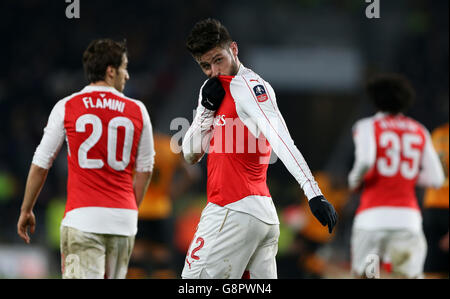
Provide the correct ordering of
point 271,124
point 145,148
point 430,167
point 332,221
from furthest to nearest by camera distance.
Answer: point 430,167 < point 145,148 < point 271,124 < point 332,221

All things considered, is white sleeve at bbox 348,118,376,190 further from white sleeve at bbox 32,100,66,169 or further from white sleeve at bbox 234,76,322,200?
white sleeve at bbox 32,100,66,169

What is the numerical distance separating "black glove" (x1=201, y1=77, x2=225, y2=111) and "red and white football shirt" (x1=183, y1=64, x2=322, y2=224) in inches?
1.0

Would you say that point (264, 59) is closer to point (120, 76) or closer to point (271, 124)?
point (120, 76)

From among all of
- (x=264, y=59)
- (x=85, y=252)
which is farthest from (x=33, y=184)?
(x=264, y=59)

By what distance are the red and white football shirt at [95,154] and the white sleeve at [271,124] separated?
108 cm

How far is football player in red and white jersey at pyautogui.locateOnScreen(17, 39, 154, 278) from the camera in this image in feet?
13.6

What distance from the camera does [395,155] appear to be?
18.1 ft

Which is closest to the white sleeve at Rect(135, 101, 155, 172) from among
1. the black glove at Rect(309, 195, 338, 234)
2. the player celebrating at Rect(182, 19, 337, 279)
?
the player celebrating at Rect(182, 19, 337, 279)

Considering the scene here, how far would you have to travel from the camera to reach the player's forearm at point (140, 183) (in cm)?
447

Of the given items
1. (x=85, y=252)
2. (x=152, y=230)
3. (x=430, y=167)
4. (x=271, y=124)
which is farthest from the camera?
(x=152, y=230)

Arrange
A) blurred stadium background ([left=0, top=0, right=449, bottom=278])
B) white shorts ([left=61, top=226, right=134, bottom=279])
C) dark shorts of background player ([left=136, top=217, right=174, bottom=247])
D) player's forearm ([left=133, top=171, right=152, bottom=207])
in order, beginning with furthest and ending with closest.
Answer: blurred stadium background ([left=0, top=0, right=449, bottom=278]) → dark shorts of background player ([left=136, top=217, right=174, bottom=247]) → player's forearm ([left=133, top=171, right=152, bottom=207]) → white shorts ([left=61, top=226, right=134, bottom=279])

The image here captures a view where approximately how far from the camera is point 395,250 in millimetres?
5488

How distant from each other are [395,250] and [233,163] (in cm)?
248
